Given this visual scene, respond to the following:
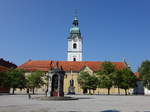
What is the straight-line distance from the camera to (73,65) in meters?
86.6

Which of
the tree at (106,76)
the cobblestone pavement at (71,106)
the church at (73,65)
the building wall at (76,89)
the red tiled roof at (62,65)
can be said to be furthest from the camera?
the red tiled roof at (62,65)

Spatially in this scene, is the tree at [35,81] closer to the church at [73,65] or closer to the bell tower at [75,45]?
the church at [73,65]

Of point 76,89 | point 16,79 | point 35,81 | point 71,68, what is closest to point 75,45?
point 71,68

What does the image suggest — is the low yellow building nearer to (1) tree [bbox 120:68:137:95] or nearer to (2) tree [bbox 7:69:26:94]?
(2) tree [bbox 7:69:26:94]

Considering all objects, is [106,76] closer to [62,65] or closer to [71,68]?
[71,68]

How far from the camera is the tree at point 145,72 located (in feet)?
235

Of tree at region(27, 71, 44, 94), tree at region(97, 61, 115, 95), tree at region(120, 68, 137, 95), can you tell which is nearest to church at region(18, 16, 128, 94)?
tree at region(27, 71, 44, 94)

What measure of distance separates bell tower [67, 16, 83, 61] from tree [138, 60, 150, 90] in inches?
1195

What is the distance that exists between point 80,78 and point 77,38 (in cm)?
3182

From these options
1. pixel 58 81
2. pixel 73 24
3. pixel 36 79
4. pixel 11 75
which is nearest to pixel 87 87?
pixel 36 79

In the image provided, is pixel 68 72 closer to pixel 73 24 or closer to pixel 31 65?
Answer: pixel 31 65

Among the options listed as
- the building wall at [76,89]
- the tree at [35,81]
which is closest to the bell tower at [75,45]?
the building wall at [76,89]

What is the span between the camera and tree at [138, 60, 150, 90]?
71500 millimetres

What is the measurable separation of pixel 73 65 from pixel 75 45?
14.9 m
